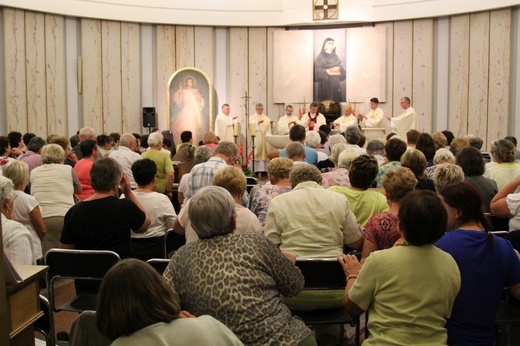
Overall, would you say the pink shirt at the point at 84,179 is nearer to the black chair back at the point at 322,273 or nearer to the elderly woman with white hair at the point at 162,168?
the elderly woman with white hair at the point at 162,168

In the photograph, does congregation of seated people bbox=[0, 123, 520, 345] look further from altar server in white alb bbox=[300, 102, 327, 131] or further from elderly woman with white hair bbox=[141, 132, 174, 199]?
altar server in white alb bbox=[300, 102, 327, 131]

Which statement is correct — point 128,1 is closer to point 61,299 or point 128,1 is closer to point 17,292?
point 61,299

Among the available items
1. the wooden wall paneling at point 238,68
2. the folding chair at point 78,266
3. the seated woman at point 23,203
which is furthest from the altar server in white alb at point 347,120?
the folding chair at point 78,266

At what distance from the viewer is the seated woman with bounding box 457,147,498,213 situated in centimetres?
534

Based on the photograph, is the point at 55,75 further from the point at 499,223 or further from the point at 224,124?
the point at 499,223

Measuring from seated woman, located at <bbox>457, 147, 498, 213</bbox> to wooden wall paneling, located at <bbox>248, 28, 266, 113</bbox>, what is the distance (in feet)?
37.6

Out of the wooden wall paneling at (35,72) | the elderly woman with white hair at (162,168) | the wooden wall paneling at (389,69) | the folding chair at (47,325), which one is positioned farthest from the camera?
the wooden wall paneling at (389,69)

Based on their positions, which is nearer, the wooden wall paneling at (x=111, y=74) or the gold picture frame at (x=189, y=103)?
the wooden wall paneling at (x=111, y=74)

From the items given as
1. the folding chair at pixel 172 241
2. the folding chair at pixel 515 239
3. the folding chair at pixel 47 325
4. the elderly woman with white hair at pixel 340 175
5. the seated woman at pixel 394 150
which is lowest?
the folding chair at pixel 47 325

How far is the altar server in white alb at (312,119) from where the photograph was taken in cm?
1517

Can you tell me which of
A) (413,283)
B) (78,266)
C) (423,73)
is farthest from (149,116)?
(413,283)

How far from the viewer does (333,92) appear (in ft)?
52.7

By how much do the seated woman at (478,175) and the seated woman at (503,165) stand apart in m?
0.49

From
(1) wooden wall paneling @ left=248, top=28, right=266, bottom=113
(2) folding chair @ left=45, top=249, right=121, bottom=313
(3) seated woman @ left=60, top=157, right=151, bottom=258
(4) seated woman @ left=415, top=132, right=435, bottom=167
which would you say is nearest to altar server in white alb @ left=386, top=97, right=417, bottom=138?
(1) wooden wall paneling @ left=248, top=28, right=266, bottom=113
